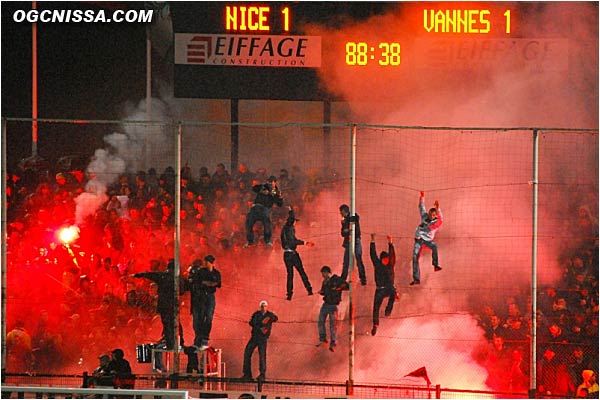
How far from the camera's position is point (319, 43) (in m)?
13.2

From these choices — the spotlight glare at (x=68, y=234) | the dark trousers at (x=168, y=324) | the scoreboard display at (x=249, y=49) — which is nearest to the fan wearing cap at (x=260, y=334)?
the dark trousers at (x=168, y=324)

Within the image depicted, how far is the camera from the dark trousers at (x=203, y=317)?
1116 cm

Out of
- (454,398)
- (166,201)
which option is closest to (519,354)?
(454,398)

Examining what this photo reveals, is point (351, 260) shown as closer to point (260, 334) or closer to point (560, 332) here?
point (260, 334)

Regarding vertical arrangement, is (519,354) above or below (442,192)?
below

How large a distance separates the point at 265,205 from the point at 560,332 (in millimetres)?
3826

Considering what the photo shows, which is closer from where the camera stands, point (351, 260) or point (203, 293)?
point (351, 260)

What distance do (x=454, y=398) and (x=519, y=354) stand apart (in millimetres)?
1025

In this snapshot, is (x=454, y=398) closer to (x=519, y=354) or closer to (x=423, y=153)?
(x=519, y=354)

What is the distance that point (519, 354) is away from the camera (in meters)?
11.8

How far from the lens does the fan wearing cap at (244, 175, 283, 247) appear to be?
11594mm

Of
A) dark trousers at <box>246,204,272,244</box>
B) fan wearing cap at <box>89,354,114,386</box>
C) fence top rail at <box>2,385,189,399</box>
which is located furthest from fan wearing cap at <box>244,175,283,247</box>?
fence top rail at <box>2,385,189,399</box>

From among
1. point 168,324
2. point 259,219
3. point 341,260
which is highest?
point 259,219

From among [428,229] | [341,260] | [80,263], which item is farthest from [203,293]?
[341,260]
